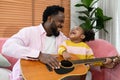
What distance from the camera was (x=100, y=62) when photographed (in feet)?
6.17

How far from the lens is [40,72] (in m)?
1.60

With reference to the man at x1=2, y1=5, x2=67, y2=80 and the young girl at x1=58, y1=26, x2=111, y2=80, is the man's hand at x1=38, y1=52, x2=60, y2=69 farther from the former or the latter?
the young girl at x1=58, y1=26, x2=111, y2=80

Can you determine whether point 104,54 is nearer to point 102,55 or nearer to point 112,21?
point 102,55

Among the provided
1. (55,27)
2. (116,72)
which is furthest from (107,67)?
(55,27)

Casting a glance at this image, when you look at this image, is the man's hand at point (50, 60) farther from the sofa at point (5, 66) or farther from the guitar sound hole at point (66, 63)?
the sofa at point (5, 66)

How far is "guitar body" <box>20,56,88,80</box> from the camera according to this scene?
1.57 meters

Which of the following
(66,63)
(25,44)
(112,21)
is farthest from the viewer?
(112,21)

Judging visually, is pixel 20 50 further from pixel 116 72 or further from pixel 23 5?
pixel 23 5

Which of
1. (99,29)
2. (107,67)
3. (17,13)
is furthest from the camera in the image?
(99,29)

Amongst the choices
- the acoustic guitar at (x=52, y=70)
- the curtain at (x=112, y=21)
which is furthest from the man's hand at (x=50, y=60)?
the curtain at (x=112, y=21)

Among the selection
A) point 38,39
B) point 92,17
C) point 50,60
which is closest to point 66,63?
point 50,60

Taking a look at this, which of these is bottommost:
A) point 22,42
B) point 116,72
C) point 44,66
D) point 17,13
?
point 116,72

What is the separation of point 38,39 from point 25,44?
0.43ft

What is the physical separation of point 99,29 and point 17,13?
1420 millimetres
